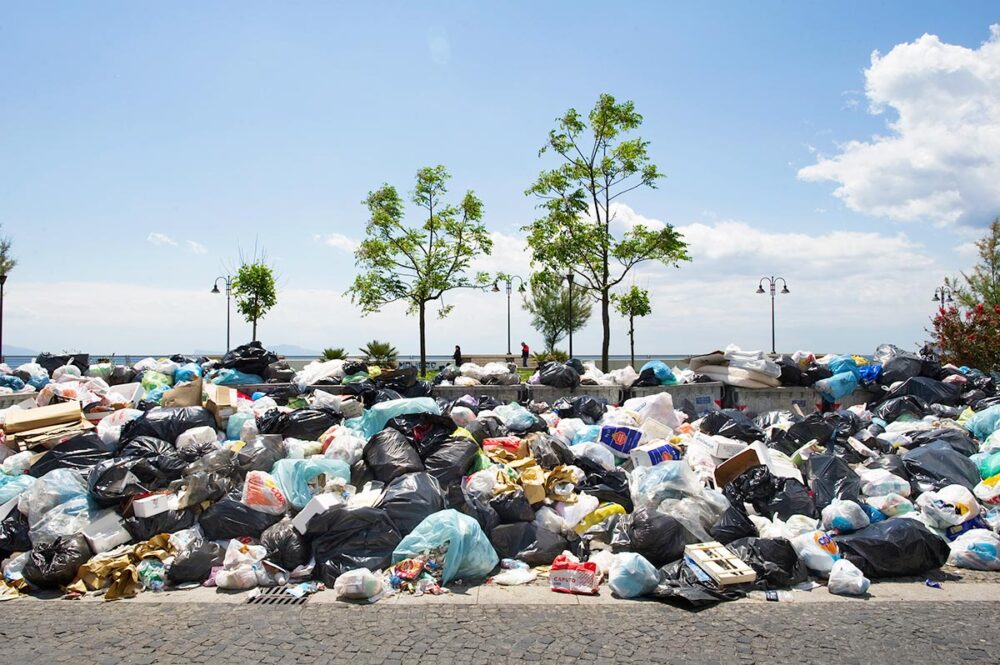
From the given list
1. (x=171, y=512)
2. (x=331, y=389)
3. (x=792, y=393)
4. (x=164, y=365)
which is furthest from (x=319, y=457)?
(x=792, y=393)

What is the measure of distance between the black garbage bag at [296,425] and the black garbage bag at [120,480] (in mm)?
1343

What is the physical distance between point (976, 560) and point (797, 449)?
2.48 metres

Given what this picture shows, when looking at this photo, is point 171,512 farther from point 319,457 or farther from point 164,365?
point 164,365

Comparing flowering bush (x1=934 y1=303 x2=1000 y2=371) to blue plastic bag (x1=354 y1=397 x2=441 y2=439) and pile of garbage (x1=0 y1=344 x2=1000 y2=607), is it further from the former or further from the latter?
blue plastic bag (x1=354 y1=397 x2=441 y2=439)

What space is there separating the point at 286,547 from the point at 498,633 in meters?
1.82

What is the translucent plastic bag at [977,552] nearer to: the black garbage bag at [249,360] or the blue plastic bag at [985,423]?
the blue plastic bag at [985,423]

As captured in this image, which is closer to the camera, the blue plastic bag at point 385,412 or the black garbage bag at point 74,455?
the black garbage bag at point 74,455

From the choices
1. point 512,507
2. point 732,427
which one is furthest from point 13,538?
point 732,427

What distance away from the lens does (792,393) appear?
10320mm

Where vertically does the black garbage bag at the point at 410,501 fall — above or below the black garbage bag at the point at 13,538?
above

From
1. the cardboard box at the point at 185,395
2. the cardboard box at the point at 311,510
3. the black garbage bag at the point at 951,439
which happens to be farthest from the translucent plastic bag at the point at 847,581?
the cardboard box at the point at 185,395

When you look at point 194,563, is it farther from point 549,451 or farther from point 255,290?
point 255,290

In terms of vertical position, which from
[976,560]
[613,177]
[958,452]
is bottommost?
[976,560]

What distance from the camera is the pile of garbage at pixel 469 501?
15.5 ft
